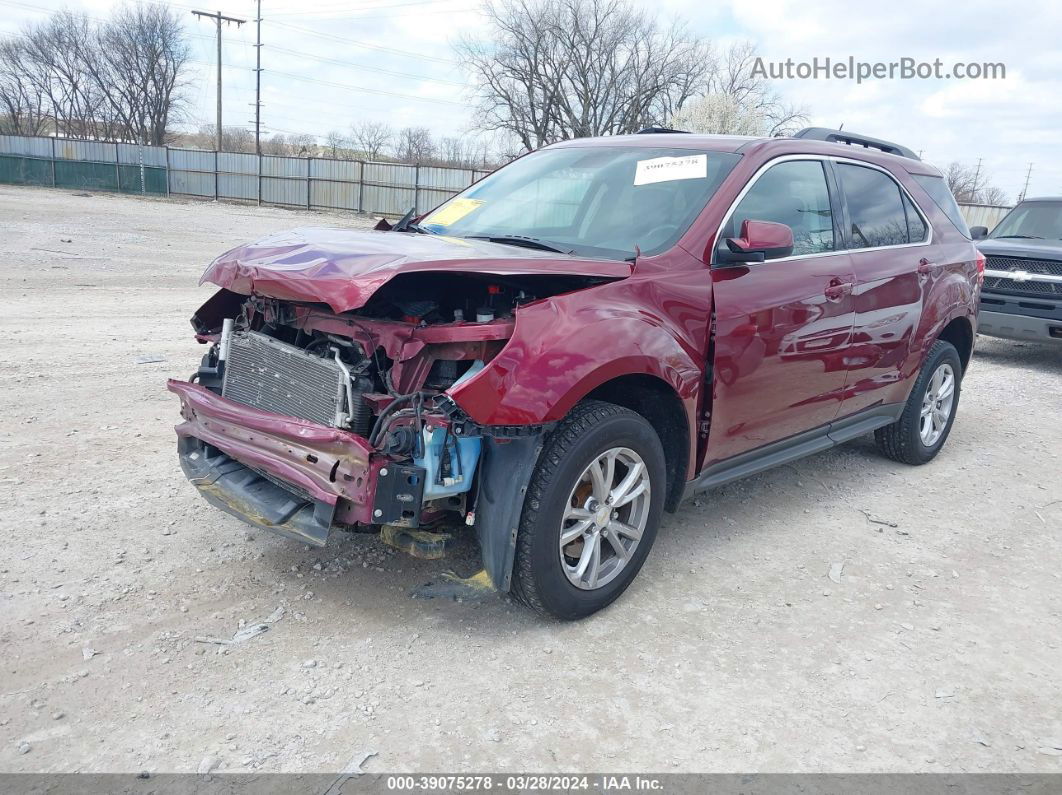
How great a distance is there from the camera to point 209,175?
3497 centimetres

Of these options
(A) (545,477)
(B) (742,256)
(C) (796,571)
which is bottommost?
(C) (796,571)

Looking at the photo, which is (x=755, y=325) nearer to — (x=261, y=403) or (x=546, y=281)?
(x=546, y=281)

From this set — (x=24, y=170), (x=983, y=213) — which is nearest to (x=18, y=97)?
(x=24, y=170)

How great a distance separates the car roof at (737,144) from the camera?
157 inches

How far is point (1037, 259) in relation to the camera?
9.09 meters

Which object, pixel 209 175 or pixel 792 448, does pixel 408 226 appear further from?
pixel 209 175

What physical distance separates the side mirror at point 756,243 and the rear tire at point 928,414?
222 centimetres

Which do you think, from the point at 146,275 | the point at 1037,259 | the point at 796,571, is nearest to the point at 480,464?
the point at 796,571

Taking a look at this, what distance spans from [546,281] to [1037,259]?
8.38 metres

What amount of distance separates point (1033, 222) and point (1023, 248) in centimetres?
133

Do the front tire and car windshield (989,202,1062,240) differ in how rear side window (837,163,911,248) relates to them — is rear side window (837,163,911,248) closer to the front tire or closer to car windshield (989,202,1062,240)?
the front tire

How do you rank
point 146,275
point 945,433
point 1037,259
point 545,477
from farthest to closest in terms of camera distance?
point 146,275
point 1037,259
point 945,433
point 545,477

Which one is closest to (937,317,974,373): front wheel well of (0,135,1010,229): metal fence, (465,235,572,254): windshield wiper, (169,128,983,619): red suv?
(169,128,983,619): red suv

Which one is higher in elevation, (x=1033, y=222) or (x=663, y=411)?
(x=1033, y=222)
